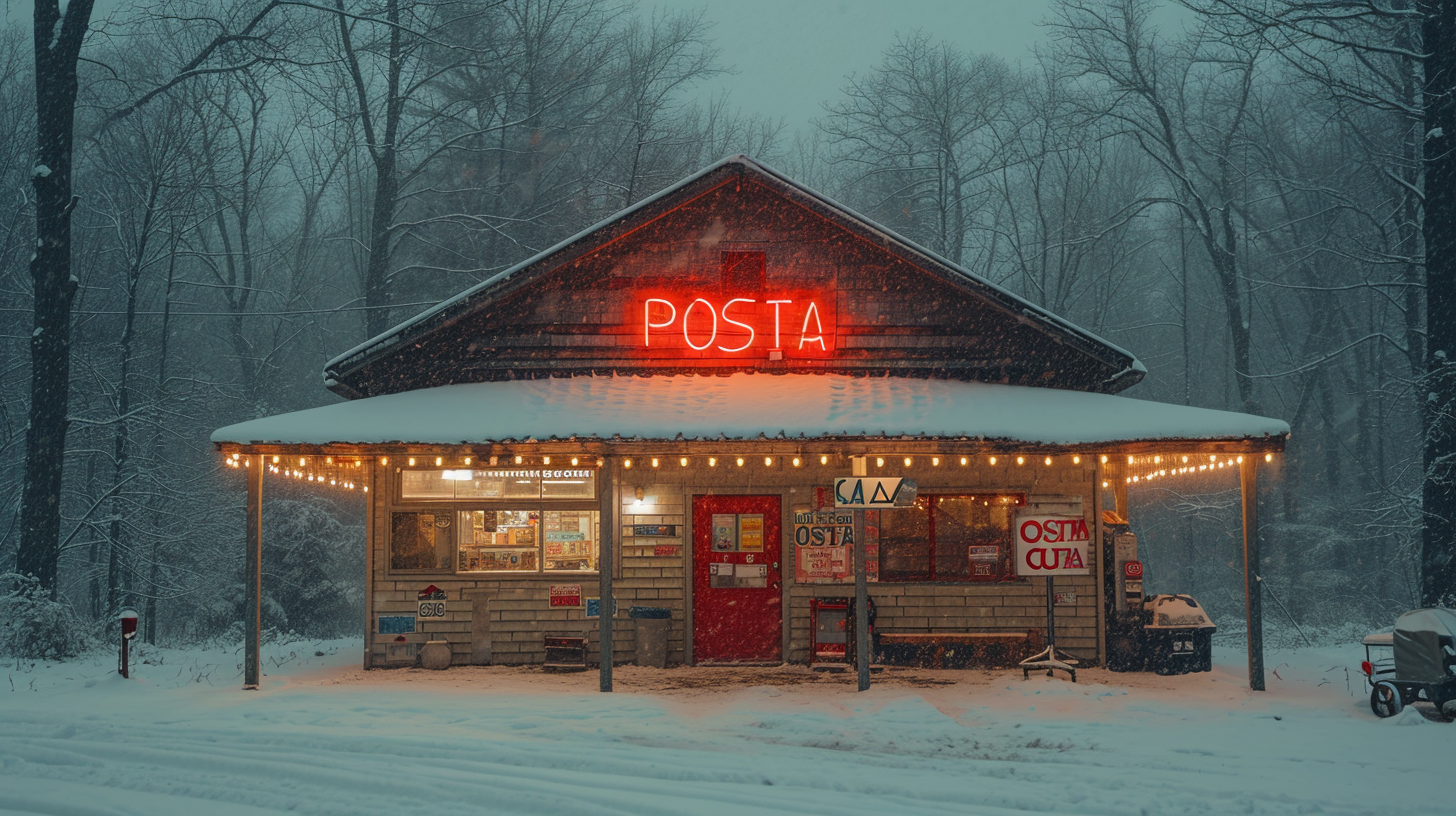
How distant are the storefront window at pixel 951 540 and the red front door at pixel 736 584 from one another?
1.53 m

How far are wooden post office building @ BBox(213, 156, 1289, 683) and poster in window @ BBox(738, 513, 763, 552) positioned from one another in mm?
28

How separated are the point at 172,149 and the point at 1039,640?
21619 millimetres

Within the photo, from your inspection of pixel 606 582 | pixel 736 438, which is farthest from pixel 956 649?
pixel 606 582

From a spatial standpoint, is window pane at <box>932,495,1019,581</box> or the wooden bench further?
window pane at <box>932,495,1019,581</box>

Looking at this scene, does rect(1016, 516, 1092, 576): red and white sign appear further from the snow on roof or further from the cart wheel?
the cart wheel

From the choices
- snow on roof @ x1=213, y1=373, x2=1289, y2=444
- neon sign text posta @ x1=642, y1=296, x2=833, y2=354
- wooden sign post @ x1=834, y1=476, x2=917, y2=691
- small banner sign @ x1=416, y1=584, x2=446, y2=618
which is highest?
neon sign text posta @ x1=642, y1=296, x2=833, y2=354

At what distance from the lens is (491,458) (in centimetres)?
1244

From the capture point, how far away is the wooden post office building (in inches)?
544

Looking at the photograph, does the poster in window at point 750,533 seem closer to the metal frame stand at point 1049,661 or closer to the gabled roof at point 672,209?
the metal frame stand at point 1049,661

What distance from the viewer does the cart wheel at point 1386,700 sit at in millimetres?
10016

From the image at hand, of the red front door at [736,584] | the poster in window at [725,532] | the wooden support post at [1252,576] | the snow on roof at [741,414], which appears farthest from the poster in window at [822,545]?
the wooden support post at [1252,576]

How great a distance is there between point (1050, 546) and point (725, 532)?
4.21m

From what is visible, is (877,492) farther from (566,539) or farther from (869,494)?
(566,539)

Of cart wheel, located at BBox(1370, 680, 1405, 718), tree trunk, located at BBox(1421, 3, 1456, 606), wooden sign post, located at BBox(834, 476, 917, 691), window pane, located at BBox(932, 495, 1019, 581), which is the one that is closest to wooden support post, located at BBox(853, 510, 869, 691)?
wooden sign post, located at BBox(834, 476, 917, 691)
